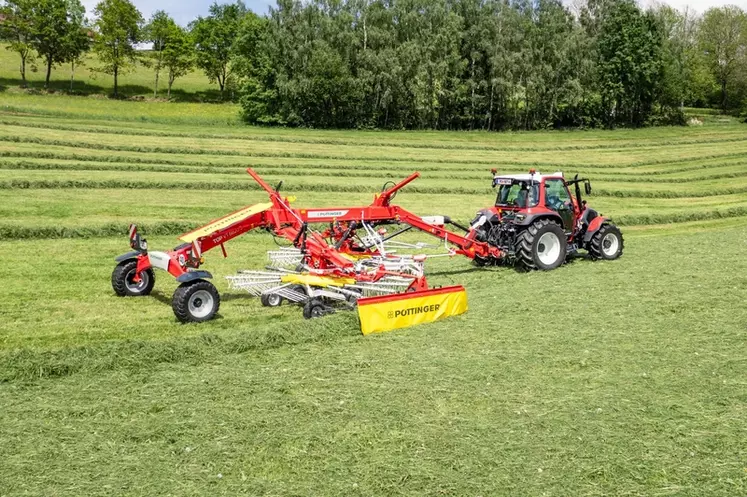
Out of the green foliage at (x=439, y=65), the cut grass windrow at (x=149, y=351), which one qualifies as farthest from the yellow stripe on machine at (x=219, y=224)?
the green foliage at (x=439, y=65)

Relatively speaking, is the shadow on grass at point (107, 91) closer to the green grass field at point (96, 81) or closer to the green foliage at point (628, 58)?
the green grass field at point (96, 81)

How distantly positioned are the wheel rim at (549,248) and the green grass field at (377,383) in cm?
43

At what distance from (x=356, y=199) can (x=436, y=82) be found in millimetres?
32026

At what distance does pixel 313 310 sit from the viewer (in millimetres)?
9664

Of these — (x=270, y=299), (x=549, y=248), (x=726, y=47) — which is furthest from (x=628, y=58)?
(x=270, y=299)

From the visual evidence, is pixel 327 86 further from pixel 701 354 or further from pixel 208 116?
pixel 701 354

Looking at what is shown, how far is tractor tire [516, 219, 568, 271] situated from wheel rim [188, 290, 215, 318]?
19.5ft

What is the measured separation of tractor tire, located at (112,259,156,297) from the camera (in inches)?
423

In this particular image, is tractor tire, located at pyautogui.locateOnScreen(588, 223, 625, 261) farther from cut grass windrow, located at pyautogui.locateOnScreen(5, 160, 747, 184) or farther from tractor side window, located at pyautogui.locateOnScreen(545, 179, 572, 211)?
cut grass windrow, located at pyautogui.locateOnScreen(5, 160, 747, 184)

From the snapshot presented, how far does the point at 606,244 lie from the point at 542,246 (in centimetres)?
189

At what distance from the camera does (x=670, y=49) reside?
2442 inches

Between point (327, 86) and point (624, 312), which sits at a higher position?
point (327, 86)

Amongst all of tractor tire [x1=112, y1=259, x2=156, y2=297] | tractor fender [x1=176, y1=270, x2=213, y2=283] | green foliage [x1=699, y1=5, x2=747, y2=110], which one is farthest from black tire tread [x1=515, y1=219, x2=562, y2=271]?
green foliage [x1=699, y1=5, x2=747, y2=110]

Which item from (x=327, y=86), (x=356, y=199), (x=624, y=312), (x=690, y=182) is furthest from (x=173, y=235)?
(x=327, y=86)
